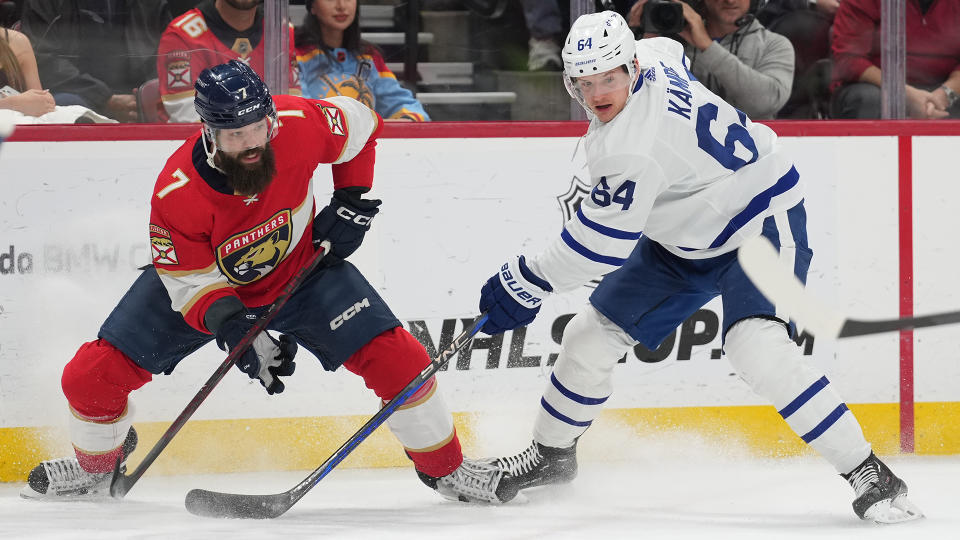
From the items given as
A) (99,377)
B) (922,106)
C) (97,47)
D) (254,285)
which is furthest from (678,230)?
(97,47)

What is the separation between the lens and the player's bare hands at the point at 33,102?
10.5 feet

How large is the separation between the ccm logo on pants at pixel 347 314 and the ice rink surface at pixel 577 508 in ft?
1.49

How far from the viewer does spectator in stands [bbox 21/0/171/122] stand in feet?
10.6

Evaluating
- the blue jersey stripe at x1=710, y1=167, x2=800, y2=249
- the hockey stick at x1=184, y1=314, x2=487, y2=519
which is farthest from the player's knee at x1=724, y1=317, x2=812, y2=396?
the hockey stick at x1=184, y1=314, x2=487, y2=519

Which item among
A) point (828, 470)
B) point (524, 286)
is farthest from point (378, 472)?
point (828, 470)

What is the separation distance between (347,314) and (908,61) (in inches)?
77.7

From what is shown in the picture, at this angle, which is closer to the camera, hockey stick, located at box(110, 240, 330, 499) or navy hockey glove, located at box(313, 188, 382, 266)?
hockey stick, located at box(110, 240, 330, 499)

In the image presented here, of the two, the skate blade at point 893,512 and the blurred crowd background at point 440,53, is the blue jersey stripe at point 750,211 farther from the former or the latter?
the blurred crowd background at point 440,53

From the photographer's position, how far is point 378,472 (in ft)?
10.9

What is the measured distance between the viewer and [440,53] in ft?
10.9

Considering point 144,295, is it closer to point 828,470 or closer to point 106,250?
point 106,250

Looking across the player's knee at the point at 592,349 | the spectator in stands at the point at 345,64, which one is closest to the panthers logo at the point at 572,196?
the spectator in stands at the point at 345,64

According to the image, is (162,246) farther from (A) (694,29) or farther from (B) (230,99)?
(A) (694,29)

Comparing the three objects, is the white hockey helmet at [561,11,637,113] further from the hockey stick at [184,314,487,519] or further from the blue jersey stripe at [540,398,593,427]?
the blue jersey stripe at [540,398,593,427]
